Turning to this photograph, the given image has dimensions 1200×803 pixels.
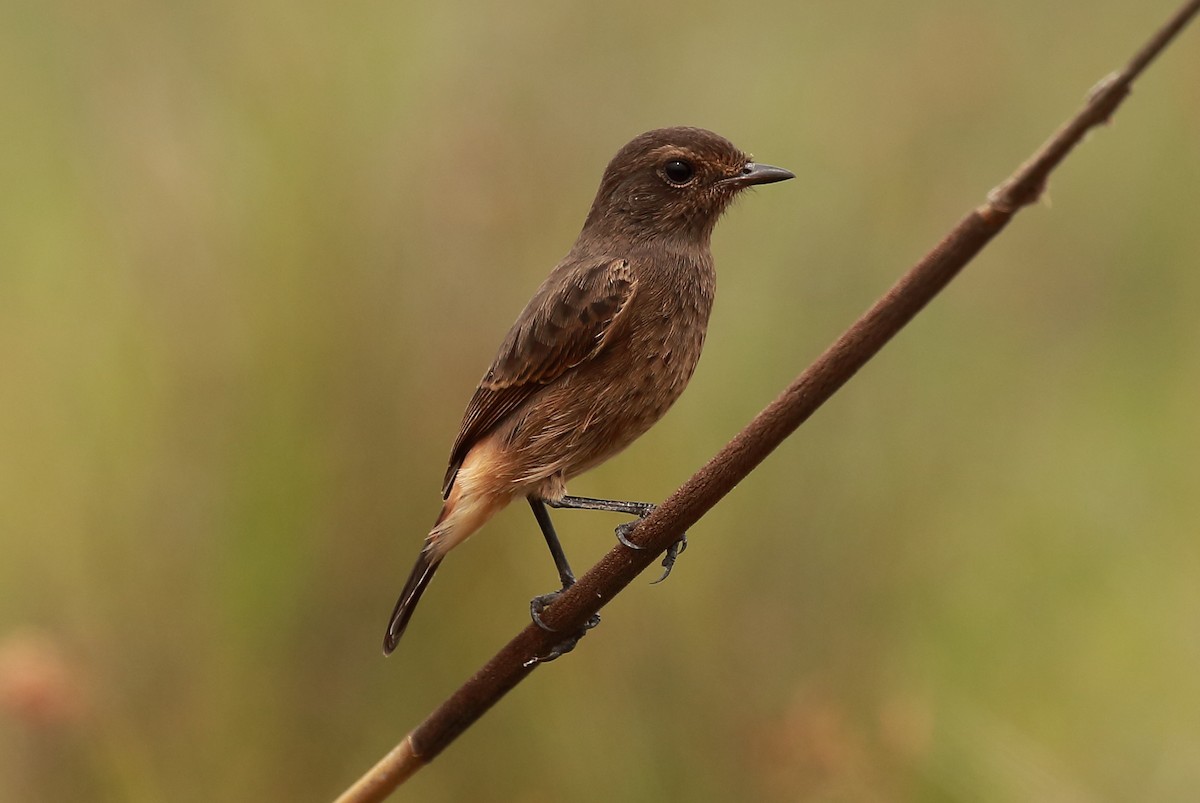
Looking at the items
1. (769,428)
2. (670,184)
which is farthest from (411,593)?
(769,428)

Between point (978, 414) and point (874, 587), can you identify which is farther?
point (978, 414)

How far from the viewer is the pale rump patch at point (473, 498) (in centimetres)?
282

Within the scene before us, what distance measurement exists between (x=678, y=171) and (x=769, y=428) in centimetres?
142

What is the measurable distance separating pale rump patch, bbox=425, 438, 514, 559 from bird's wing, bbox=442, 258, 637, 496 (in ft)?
0.11

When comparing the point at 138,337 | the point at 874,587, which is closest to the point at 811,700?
the point at 874,587

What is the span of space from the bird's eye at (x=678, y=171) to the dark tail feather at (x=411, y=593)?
37.5 inches

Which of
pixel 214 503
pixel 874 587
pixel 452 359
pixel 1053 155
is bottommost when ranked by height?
pixel 874 587

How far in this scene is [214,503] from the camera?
3.63m

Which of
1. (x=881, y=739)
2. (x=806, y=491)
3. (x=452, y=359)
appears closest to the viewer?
(x=881, y=739)

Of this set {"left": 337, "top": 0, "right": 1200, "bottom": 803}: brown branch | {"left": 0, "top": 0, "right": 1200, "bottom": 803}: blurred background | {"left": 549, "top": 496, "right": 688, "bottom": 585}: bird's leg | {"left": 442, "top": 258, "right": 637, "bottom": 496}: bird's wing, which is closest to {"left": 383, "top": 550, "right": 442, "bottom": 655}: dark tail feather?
{"left": 442, "top": 258, "right": 637, "bottom": 496}: bird's wing

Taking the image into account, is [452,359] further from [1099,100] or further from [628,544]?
[1099,100]

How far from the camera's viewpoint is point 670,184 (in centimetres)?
297

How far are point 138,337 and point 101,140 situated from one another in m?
0.87

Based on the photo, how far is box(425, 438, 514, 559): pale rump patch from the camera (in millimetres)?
2818
